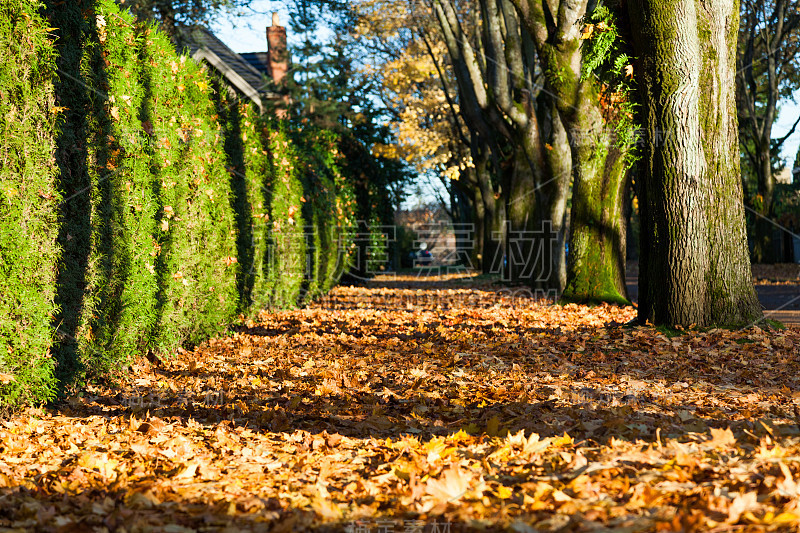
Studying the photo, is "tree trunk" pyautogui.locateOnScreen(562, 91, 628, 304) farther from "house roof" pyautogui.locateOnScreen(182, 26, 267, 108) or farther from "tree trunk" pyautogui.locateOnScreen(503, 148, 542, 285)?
"house roof" pyautogui.locateOnScreen(182, 26, 267, 108)

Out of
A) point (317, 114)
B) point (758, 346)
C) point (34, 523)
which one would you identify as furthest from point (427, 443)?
point (317, 114)

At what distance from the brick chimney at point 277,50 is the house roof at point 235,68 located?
661 millimetres

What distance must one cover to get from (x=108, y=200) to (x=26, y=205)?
104cm

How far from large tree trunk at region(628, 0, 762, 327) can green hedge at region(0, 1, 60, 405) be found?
5.93m

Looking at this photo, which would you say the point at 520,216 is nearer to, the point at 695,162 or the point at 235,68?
the point at 695,162

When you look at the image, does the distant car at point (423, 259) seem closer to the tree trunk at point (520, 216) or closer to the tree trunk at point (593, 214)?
the tree trunk at point (520, 216)

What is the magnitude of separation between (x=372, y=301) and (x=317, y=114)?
34.9 ft

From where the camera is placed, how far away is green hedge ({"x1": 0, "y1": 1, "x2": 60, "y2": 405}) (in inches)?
169

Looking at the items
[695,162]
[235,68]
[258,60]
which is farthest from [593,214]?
[258,60]

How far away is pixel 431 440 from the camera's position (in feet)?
13.1

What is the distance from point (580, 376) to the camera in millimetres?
5828

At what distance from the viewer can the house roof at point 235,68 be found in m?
23.7

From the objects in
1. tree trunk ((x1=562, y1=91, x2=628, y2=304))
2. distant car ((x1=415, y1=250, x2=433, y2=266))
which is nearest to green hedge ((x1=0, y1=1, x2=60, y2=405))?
tree trunk ((x1=562, y1=91, x2=628, y2=304))

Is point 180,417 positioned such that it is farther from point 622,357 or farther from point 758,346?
point 758,346
